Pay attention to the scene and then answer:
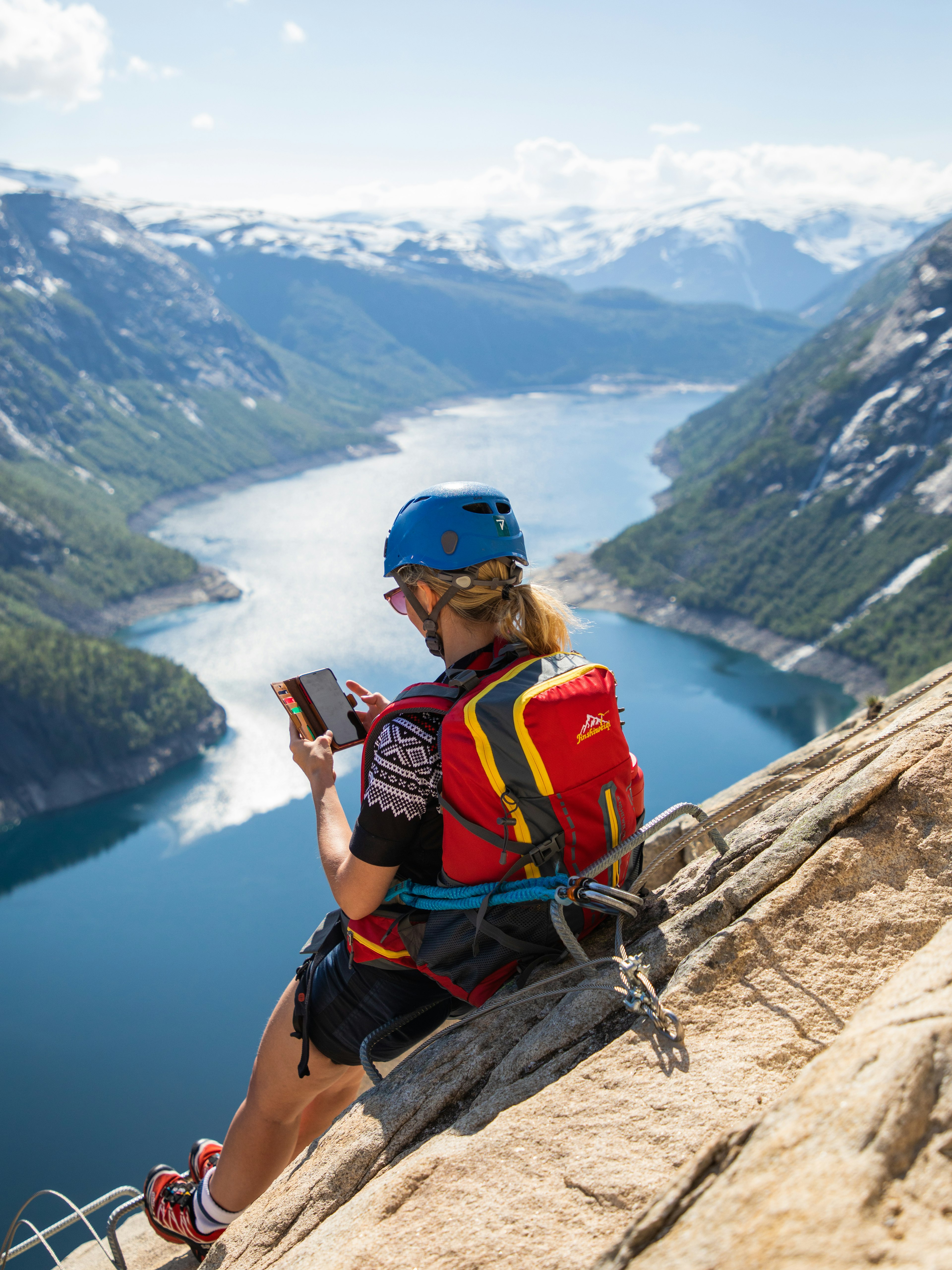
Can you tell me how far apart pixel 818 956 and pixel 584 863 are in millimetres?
1074

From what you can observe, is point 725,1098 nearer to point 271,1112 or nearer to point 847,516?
point 271,1112

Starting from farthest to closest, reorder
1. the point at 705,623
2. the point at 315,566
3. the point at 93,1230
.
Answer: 1. the point at 315,566
2. the point at 705,623
3. the point at 93,1230

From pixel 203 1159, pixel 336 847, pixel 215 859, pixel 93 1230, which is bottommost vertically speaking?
pixel 215 859

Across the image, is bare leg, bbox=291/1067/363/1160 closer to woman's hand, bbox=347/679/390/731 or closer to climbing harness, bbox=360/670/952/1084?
climbing harness, bbox=360/670/952/1084

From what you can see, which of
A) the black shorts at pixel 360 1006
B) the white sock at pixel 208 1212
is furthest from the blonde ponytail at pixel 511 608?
the white sock at pixel 208 1212

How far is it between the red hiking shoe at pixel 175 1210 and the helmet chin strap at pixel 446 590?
3538 millimetres

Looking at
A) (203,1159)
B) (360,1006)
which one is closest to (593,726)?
(360,1006)

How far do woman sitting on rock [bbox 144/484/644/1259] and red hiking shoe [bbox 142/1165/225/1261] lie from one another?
0.14 metres

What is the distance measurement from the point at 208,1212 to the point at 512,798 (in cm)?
335

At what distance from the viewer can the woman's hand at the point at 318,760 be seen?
4383 mm

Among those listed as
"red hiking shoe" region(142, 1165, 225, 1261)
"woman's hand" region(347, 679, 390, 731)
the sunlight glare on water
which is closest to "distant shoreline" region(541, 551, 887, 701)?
the sunlight glare on water

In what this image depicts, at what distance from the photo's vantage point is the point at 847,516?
117625 millimetres

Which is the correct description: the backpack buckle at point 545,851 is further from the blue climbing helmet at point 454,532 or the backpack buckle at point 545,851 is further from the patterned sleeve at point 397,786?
the blue climbing helmet at point 454,532

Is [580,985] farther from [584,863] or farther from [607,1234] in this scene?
[607,1234]
